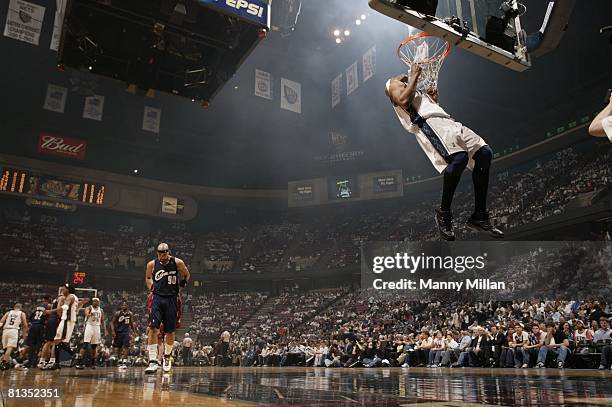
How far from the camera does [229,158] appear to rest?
32812mm

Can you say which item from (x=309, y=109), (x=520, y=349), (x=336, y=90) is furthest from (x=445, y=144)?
(x=309, y=109)

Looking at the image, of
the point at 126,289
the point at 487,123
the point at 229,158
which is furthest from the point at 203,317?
the point at 487,123

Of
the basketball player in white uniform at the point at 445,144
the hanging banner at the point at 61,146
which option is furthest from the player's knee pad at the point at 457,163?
the hanging banner at the point at 61,146

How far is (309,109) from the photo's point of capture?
27.2m

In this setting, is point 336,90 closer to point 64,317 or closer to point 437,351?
point 437,351

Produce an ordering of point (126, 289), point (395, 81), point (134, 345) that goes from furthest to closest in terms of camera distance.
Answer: point (126, 289) < point (134, 345) < point (395, 81)

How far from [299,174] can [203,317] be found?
1251 centimetres

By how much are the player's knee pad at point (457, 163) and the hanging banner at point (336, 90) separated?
2104cm

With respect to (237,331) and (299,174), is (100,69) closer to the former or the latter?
(237,331)

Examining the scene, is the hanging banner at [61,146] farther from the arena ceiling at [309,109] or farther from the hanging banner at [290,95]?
the hanging banner at [290,95]

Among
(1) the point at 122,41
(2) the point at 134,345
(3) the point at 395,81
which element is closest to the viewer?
(3) the point at 395,81

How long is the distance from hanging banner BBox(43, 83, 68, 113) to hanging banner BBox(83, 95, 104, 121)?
1.10 metres

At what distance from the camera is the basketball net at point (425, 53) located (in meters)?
5.41

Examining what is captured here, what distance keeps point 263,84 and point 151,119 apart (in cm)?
760
